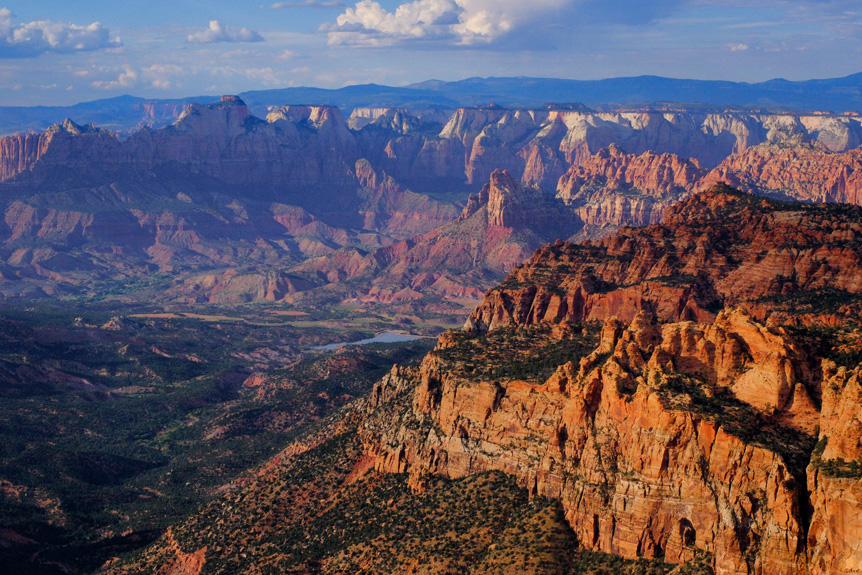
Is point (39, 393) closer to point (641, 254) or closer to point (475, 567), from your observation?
point (641, 254)

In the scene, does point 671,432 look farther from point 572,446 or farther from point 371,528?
point 371,528

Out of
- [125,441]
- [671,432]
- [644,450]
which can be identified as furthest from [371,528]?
[125,441]

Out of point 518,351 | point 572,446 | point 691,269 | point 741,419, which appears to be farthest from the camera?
point 691,269

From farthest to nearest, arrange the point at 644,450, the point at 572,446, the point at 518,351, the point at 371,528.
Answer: the point at 518,351 < the point at 371,528 < the point at 572,446 < the point at 644,450

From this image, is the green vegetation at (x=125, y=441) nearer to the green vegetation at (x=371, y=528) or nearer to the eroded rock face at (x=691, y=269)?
the green vegetation at (x=371, y=528)

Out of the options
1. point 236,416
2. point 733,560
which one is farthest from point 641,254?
point 733,560

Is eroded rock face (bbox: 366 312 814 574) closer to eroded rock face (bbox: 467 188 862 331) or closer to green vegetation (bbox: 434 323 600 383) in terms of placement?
green vegetation (bbox: 434 323 600 383)

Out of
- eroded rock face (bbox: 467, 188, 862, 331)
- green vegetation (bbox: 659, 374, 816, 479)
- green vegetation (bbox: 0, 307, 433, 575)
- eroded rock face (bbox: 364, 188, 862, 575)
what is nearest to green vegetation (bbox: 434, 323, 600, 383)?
eroded rock face (bbox: 364, 188, 862, 575)

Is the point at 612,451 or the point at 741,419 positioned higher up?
the point at 741,419

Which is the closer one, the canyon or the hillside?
the hillside

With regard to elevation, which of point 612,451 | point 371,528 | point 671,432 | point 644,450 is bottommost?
point 371,528

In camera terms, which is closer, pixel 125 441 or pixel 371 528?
pixel 371 528
